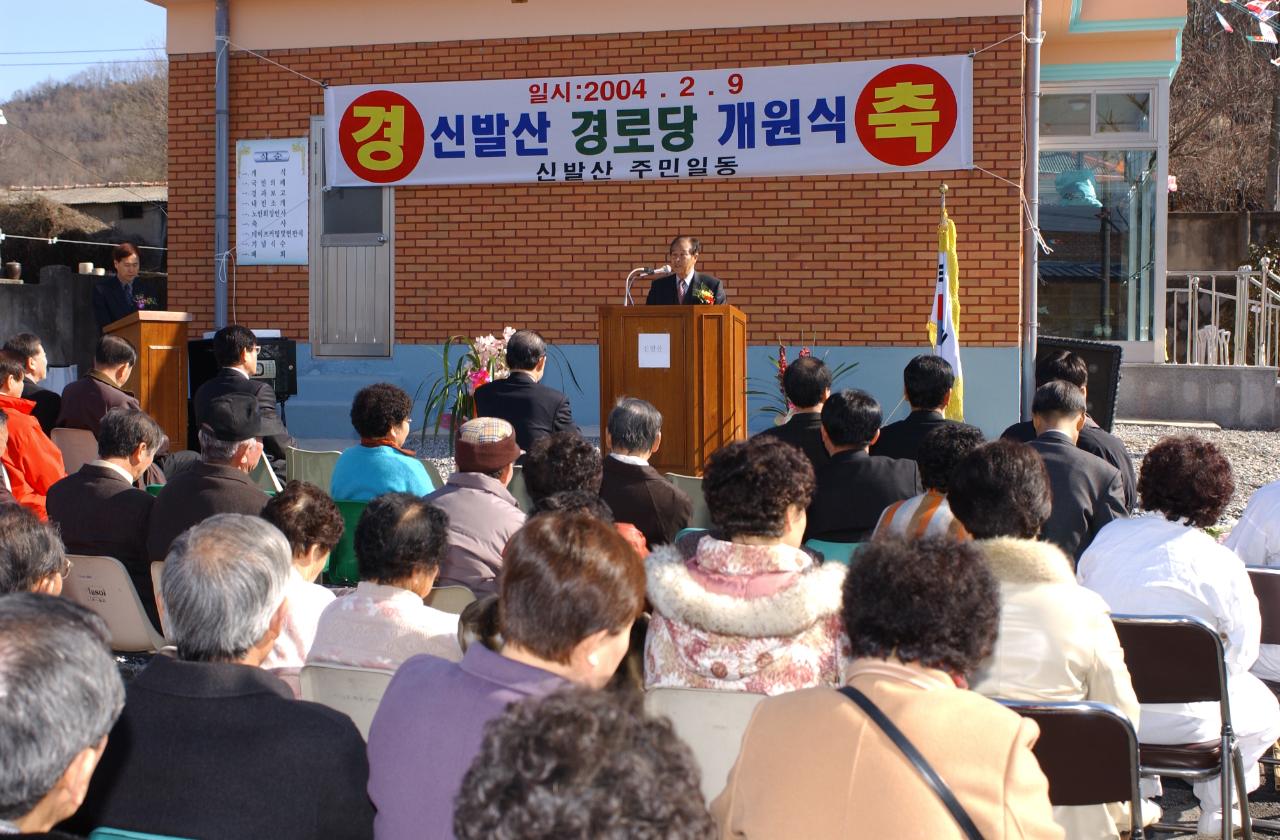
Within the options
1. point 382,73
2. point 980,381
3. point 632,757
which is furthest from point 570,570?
point 382,73

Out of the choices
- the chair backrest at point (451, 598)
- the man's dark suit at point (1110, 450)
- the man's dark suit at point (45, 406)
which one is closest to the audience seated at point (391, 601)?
the chair backrest at point (451, 598)

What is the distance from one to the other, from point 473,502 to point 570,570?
1.88 metres

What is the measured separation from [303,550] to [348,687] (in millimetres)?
872

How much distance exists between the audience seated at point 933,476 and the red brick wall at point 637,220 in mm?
5734

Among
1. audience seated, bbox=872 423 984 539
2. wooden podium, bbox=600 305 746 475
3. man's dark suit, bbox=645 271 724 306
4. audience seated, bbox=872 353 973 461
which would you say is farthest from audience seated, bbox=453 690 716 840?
man's dark suit, bbox=645 271 724 306

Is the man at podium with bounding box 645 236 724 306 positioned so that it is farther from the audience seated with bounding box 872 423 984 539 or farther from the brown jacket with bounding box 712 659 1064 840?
the brown jacket with bounding box 712 659 1064 840

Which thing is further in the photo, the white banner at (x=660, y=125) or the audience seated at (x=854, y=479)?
the white banner at (x=660, y=125)

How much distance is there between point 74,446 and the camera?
232 inches

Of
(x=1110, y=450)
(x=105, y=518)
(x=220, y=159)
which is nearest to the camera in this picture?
(x=105, y=518)

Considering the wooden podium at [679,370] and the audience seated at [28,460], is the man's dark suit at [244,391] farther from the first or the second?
the wooden podium at [679,370]

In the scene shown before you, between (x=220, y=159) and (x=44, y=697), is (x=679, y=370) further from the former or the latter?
(x=220, y=159)

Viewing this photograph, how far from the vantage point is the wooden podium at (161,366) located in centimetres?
755

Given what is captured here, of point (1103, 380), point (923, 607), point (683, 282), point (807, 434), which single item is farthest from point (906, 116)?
Answer: point (923, 607)

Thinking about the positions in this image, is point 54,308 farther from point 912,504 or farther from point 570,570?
point 570,570
